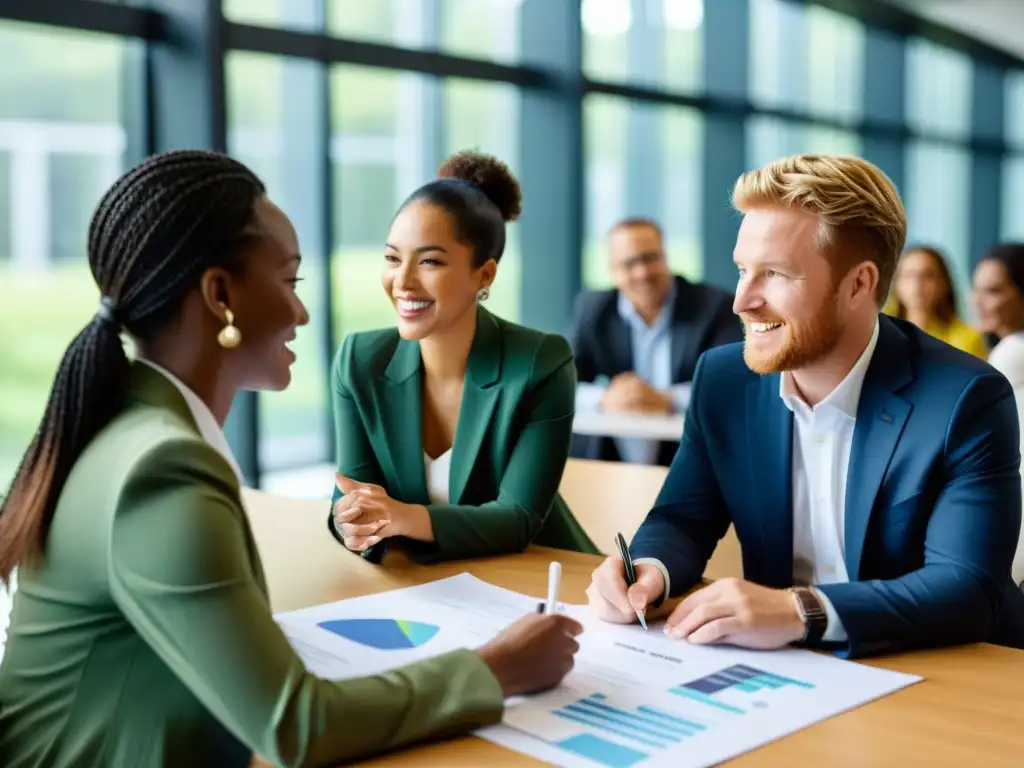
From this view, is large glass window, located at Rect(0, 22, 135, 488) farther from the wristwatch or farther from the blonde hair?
the wristwatch

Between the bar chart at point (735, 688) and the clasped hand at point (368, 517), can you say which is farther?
the clasped hand at point (368, 517)

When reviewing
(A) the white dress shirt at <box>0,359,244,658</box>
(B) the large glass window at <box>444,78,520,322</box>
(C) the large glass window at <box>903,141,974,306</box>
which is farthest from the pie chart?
(C) the large glass window at <box>903,141,974,306</box>

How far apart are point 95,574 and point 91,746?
172 millimetres

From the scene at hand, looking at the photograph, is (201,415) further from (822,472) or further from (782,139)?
(782,139)

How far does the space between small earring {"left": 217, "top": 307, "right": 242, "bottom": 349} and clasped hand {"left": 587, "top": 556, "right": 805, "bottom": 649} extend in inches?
29.1

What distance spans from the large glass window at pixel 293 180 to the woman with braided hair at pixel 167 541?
3.89 metres

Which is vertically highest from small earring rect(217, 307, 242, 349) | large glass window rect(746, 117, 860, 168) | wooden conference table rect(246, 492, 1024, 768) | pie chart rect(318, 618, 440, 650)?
large glass window rect(746, 117, 860, 168)

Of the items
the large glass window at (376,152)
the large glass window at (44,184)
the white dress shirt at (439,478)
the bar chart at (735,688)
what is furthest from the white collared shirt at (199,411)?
the large glass window at (376,152)

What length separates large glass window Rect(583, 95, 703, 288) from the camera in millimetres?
7523

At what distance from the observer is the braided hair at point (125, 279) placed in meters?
1.25

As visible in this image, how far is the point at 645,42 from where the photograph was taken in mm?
7695

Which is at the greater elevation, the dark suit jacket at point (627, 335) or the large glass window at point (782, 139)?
the large glass window at point (782, 139)

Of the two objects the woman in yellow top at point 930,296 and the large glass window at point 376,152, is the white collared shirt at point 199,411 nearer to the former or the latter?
the large glass window at point 376,152

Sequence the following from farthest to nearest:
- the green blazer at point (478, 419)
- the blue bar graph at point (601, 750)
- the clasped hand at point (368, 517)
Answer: the green blazer at point (478, 419) < the clasped hand at point (368, 517) < the blue bar graph at point (601, 750)
